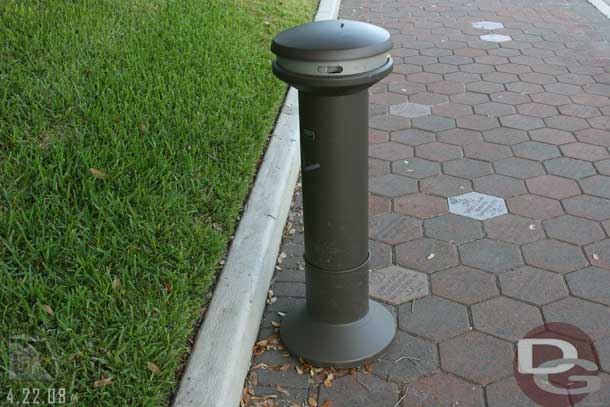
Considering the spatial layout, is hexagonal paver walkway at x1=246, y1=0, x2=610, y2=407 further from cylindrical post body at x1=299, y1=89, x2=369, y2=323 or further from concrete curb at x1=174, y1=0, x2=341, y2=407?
cylindrical post body at x1=299, y1=89, x2=369, y2=323

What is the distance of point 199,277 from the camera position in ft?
9.45

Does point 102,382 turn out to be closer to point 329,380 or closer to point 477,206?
point 329,380

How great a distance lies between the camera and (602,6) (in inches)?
343

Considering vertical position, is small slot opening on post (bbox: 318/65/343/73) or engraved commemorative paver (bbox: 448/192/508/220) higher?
small slot opening on post (bbox: 318/65/343/73)

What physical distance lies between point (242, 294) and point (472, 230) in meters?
1.52

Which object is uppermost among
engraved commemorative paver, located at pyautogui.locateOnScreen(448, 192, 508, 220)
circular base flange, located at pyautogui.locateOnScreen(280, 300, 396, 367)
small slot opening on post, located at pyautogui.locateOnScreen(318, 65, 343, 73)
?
small slot opening on post, located at pyautogui.locateOnScreen(318, 65, 343, 73)

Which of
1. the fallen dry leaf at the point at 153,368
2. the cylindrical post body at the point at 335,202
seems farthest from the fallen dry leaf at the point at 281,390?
the fallen dry leaf at the point at 153,368

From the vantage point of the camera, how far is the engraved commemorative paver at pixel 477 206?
12.6ft

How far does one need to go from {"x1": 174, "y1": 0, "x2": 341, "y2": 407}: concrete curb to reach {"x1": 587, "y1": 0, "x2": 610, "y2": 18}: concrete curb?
6.12 m

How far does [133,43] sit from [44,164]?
187 cm

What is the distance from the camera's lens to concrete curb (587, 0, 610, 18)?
27.6 ft

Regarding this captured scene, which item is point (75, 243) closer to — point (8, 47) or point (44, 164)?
point (44, 164)

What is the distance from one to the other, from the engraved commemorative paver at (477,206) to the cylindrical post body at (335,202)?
1.29 metres

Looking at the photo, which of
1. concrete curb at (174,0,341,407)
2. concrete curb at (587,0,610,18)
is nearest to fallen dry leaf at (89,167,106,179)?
concrete curb at (174,0,341,407)
